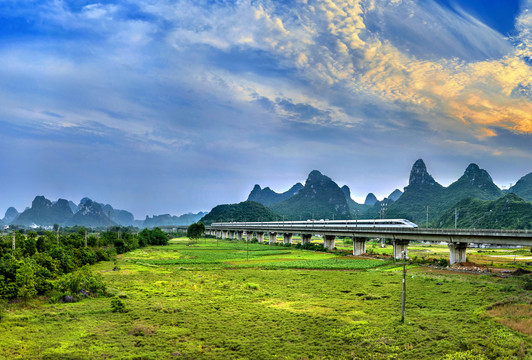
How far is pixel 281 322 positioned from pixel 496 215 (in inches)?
5304

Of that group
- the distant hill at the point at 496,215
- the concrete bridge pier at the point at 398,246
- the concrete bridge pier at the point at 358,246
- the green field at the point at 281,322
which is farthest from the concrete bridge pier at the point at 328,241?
the distant hill at the point at 496,215

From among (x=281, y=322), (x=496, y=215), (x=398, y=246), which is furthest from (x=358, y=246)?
(x=496, y=215)

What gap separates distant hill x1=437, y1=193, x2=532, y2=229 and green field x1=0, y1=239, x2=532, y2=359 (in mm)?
94109

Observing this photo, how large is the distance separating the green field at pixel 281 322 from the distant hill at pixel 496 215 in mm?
94109

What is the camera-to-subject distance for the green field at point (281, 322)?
880 inches

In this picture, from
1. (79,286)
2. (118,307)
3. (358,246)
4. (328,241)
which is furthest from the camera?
(328,241)

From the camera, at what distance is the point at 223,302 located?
116ft

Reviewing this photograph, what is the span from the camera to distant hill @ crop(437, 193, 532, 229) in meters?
125

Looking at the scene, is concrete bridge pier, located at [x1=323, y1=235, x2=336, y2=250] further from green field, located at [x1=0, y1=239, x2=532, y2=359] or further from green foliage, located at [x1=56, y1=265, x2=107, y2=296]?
green foliage, located at [x1=56, y1=265, x2=107, y2=296]

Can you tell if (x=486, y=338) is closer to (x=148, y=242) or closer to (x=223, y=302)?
(x=223, y=302)

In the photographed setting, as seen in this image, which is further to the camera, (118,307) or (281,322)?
(118,307)

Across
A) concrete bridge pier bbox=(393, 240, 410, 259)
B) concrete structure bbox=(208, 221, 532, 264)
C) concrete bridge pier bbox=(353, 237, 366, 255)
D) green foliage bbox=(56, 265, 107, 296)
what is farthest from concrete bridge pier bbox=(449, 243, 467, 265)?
green foliage bbox=(56, 265, 107, 296)

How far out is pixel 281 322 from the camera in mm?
A: 28297

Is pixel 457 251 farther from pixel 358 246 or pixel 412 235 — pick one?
pixel 358 246
